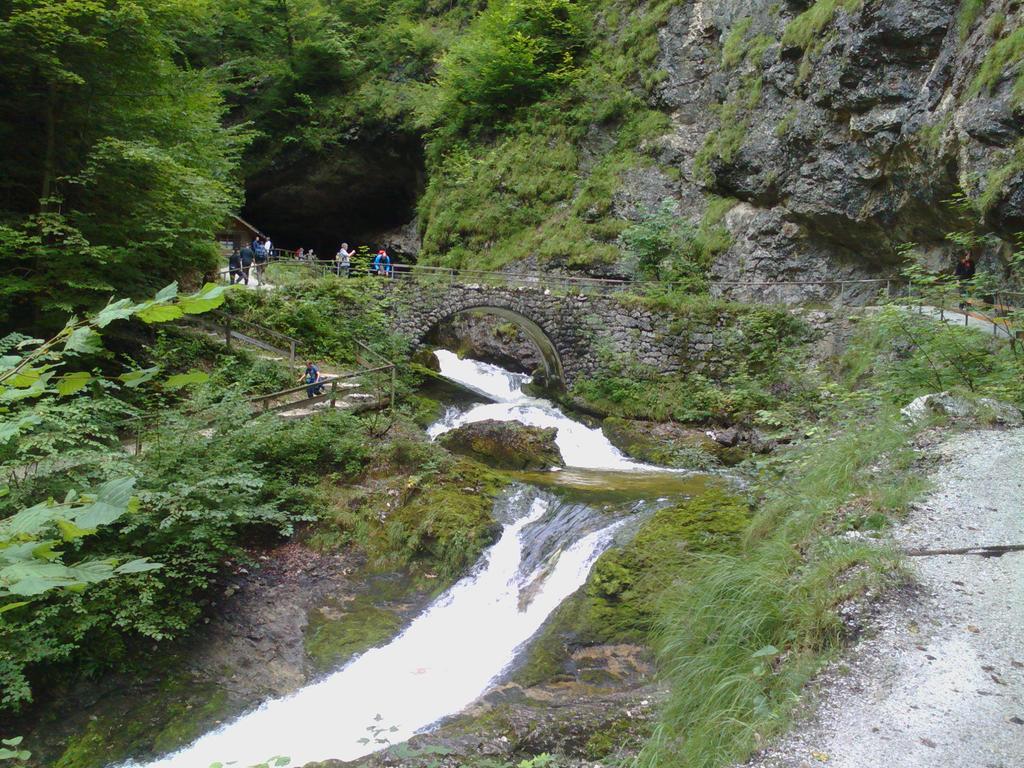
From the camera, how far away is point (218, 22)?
25.1m

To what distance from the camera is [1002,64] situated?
1108 cm

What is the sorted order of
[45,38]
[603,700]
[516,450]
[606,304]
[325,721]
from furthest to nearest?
[606,304]
[516,450]
[45,38]
[325,721]
[603,700]

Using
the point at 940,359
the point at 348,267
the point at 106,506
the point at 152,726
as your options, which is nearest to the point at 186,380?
the point at 106,506

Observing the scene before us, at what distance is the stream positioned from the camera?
6.02 meters

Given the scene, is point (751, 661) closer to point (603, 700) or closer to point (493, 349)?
point (603, 700)

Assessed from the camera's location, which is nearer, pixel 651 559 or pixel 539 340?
pixel 651 559

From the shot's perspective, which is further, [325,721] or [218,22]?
[218,22]

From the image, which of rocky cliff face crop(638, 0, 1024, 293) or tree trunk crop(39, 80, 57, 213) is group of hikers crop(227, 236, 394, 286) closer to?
tree trunk crop(39, 80, 57, 213)

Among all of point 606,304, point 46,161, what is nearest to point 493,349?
point 606,304

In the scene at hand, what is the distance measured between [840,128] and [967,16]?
9.87 ft

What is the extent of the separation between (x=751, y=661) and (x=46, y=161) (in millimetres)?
11220

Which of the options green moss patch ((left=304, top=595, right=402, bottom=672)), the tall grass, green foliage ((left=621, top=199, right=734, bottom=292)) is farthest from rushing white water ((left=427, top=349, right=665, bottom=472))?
the tall grass

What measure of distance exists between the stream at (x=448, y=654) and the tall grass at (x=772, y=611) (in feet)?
6.82

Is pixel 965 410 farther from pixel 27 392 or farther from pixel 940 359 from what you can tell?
pixel 27 392
